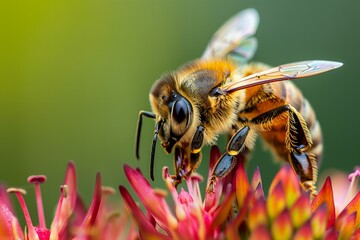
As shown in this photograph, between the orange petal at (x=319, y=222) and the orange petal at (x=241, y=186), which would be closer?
the orange petal at (x=319, y=222)

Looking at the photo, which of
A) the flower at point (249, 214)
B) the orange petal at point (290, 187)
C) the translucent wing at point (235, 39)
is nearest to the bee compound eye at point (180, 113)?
the flower at point (249, 214)

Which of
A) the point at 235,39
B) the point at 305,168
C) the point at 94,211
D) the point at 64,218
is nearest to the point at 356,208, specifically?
the point at 305,168

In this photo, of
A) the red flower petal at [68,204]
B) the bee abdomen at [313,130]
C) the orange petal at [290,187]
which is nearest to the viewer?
the orange petal at [290,187]

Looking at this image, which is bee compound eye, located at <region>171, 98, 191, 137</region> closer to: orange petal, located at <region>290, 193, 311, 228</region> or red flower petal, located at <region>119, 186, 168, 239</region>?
red flower petal, located at <region>119, 186, 168, 239</region>

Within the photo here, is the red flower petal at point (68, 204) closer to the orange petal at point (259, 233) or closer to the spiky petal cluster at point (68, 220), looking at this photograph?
the spiky petal cluster at point (68, 220)

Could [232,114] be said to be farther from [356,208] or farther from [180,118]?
[356,208]

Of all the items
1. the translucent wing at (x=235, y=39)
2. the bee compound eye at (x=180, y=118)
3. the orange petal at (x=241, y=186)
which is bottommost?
the orange petal at (x=241, y=186)
